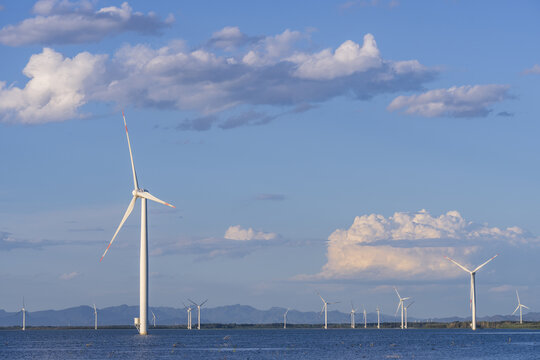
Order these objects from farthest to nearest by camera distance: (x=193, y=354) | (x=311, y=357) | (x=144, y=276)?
1. (x=144, y=276)
2. (x=193, y=354)
3. (x=311, y=357)

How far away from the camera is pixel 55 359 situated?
4685 inches

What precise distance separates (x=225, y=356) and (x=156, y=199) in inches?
1540

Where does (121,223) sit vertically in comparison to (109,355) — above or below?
above

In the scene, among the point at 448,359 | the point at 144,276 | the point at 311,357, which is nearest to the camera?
the point at 448,359

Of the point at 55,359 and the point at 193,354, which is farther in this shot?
the point at 193,354

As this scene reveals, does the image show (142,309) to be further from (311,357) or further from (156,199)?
(311,357)

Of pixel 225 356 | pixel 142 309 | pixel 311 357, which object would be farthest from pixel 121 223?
pixel 311 357

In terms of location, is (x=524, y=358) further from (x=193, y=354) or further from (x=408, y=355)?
(x=193, y=354)

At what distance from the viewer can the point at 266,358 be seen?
382ft

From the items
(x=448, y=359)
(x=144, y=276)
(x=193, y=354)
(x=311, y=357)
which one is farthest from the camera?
(x=144, y=276)

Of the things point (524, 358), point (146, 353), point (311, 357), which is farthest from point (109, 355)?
point (524, 358)

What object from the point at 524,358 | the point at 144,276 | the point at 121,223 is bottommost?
the point at 524,358

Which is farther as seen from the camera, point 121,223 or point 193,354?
point 121,223

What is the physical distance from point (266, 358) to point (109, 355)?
24.5 m
